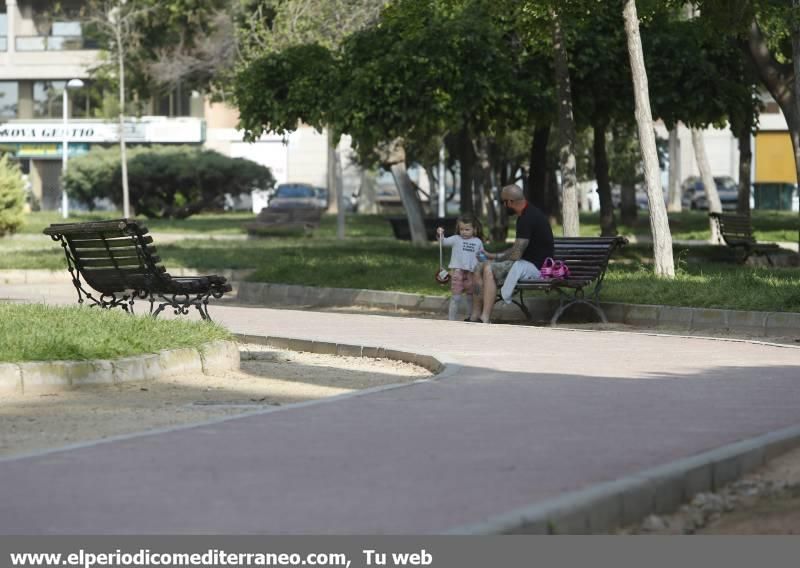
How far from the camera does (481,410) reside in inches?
366

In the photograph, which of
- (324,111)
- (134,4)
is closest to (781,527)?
(324,111)

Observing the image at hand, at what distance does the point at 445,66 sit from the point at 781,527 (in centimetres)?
1841

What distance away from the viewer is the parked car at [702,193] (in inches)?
2947

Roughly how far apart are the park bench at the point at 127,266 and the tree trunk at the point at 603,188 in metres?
14.6

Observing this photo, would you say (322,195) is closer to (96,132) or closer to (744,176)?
(96,132)

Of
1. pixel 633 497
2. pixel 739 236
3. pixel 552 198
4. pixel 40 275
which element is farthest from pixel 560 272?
pixel 552 198

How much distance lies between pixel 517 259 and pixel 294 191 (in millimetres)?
51748

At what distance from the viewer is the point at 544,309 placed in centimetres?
1758

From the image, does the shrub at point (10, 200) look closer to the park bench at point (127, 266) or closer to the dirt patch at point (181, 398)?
the park bench at point (127, 266)

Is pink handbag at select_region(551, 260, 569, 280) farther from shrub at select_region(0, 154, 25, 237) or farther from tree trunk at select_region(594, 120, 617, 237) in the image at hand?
shrub at select_region(0, 154, 25, 237)

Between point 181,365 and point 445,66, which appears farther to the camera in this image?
point 445,66

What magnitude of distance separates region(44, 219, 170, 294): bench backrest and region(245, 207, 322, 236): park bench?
25012 mm

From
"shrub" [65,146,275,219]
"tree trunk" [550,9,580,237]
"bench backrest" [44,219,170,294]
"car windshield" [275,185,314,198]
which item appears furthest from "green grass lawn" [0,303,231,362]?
"car windshield" [275,185,314,198]

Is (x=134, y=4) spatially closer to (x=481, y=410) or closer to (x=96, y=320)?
(x=96, y=320)
